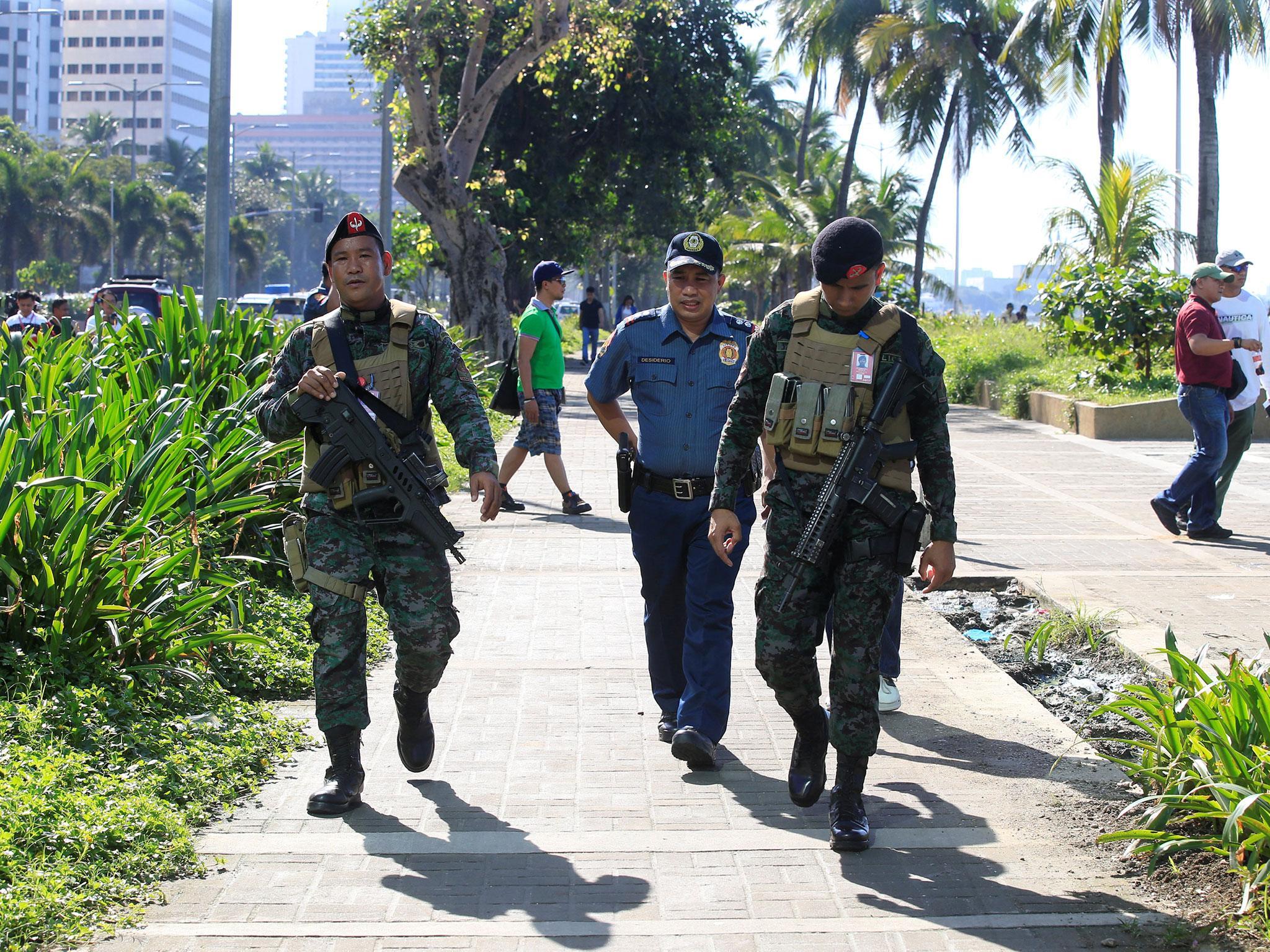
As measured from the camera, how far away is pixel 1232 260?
949cm

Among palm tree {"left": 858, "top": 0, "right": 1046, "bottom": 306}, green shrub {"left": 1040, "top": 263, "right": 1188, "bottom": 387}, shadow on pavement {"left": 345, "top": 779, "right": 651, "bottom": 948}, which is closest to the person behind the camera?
shadow on pavement {"left": 345, "top": 779, "right": 651, "bottom": 948}

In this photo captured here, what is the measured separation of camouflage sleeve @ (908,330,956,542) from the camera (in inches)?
164

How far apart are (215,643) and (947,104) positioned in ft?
111

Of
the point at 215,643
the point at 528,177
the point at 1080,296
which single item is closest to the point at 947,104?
the point at 528,177

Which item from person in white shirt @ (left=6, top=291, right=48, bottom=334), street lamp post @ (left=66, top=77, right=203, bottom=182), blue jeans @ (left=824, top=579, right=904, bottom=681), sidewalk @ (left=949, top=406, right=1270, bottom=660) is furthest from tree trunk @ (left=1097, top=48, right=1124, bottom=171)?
blue jeans @ (left=824, top=579, right=904, bottom=681)

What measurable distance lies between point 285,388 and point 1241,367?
7300 mm

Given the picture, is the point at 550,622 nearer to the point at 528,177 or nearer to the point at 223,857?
the point at 223,857

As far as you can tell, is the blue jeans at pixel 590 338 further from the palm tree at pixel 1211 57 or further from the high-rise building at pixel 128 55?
the high-rise building at pixel 128 55

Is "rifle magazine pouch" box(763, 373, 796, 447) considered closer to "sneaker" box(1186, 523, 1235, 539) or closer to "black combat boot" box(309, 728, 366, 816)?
"black combat boot" box(309, 728, 366, 816)

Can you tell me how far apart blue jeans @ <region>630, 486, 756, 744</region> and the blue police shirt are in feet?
0.51

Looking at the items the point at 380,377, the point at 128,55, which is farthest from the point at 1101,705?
the point at 128,55

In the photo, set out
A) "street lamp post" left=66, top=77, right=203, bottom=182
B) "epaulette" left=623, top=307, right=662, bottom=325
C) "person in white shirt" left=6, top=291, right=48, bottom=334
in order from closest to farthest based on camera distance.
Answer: "epaulette" left=623, top=307, right=662, bottom=325 → "person in white shirt" left=6, top=291, right=48, bottom=334 → "street lamp post" left=66, top=77, right=203, bottom=182

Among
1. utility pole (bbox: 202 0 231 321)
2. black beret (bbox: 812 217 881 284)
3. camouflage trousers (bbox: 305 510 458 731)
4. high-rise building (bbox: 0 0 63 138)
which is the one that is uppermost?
high-rise building (bbox: 0 0 63 138)

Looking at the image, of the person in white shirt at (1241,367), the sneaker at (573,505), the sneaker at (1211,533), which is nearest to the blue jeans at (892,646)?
the sneaker at (1211,533)
